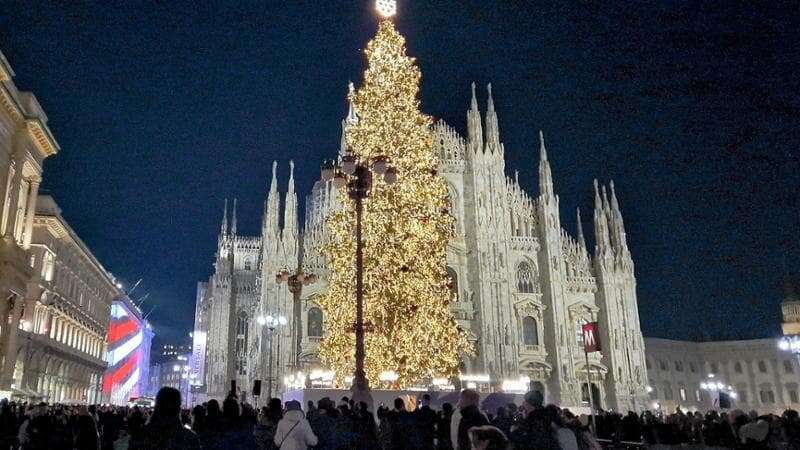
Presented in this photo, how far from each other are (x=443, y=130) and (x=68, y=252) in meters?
30.6

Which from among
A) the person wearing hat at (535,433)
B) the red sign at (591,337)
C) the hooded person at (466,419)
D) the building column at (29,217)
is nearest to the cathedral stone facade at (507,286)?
the building column at (29,217)

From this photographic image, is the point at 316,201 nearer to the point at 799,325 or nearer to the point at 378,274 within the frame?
the point at 378,274

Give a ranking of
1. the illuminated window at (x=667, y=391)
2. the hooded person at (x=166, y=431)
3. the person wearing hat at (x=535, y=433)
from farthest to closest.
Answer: the illuminated window at (x=667, y=391) → the person wearing hat at (x=535, y=433) → the hooded person at (x=166, y=431)

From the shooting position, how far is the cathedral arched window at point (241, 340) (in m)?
53.5

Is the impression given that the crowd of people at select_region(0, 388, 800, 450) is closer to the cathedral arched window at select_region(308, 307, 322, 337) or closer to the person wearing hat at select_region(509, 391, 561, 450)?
the person wearing hat at select_region(509, 391, 561, 450)

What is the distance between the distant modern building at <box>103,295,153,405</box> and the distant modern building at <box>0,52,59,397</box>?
1458 inches

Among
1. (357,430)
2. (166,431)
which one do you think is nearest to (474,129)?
(357,430)

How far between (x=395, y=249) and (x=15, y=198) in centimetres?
1935

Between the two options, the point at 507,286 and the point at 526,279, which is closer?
the point at 507,286

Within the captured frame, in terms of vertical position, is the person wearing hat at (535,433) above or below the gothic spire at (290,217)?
below

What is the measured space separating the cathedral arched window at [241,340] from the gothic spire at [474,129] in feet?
83.4

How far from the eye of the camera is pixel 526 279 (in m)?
44.4

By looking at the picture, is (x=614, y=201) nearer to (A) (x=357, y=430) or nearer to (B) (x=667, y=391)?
(B) (x=667, y=391)

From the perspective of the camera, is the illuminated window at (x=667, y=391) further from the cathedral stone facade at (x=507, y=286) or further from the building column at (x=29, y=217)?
the building column at (x=29, y=217)
